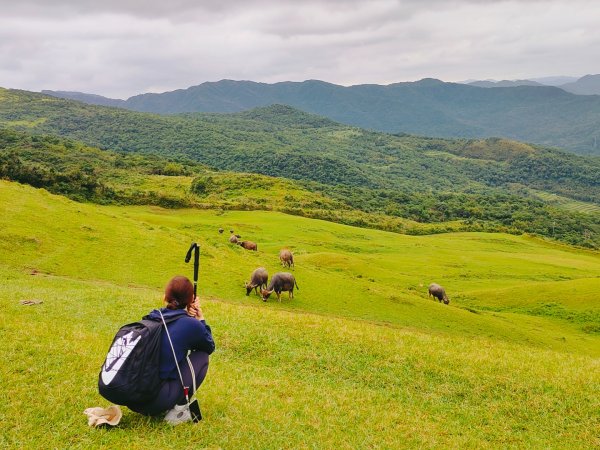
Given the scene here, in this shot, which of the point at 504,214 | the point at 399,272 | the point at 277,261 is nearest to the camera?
the point at 277,261

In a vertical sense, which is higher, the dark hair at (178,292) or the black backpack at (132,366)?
the dark hair at (178,292)

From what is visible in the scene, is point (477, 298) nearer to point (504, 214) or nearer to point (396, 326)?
point (396, 326)

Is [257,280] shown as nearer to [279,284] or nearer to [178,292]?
[279,284]

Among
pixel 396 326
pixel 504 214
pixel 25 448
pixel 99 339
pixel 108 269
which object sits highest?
pixel 25 448

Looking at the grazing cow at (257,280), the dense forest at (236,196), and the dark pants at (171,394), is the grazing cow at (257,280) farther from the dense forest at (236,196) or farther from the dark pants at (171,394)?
the dense forest at (236,196)

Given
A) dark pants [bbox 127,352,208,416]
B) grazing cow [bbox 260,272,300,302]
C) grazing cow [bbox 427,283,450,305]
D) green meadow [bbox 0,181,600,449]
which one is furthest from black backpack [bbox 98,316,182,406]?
grazing cow [bbox 427,283,450,305]

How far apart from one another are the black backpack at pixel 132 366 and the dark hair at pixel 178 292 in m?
0.53

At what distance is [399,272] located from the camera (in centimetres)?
6278

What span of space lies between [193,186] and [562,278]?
346 ft

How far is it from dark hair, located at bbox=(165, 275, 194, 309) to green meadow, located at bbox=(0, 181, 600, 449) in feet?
8.80

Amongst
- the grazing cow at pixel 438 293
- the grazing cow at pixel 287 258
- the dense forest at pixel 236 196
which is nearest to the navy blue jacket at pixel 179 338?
the grazing cow at pixel 287 258

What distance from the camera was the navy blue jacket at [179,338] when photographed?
9570 mm

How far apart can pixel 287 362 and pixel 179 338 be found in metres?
7.85

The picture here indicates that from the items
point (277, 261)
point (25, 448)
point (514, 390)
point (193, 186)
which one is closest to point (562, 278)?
point (277, 261)
